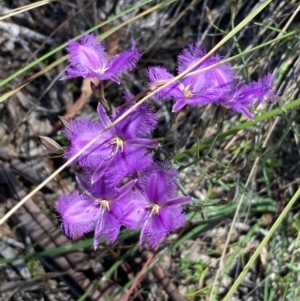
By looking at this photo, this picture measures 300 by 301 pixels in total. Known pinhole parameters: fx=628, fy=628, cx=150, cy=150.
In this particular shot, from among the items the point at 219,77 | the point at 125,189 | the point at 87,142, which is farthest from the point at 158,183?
the point at 219,77

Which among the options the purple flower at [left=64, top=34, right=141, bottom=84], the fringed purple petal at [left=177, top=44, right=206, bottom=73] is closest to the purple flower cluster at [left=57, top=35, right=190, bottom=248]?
the purple flower at [left=64, top=34, right=141, bottom=84]

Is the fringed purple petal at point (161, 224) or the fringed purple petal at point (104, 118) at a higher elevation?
the fringed purple petal at point (104, 118)

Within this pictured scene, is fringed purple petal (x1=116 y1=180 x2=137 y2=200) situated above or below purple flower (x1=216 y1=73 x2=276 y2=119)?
below

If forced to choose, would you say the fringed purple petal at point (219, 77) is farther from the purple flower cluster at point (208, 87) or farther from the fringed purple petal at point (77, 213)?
the fringed purple petal at point (77, 213)

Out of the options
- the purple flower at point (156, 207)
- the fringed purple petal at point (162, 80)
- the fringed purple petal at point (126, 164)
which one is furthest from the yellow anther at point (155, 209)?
the fringed purple petal at point (162, 80)

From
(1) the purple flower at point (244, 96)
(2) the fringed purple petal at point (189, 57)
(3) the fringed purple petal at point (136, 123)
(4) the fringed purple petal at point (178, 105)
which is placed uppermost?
(2) the fringed purple petal at point (189, 57)

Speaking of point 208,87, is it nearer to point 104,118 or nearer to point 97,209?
point 104,118

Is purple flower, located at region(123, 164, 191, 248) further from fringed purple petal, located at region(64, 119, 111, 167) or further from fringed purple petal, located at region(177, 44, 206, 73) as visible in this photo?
fringed purple petal, located at region(177, 44, 206, 73)
